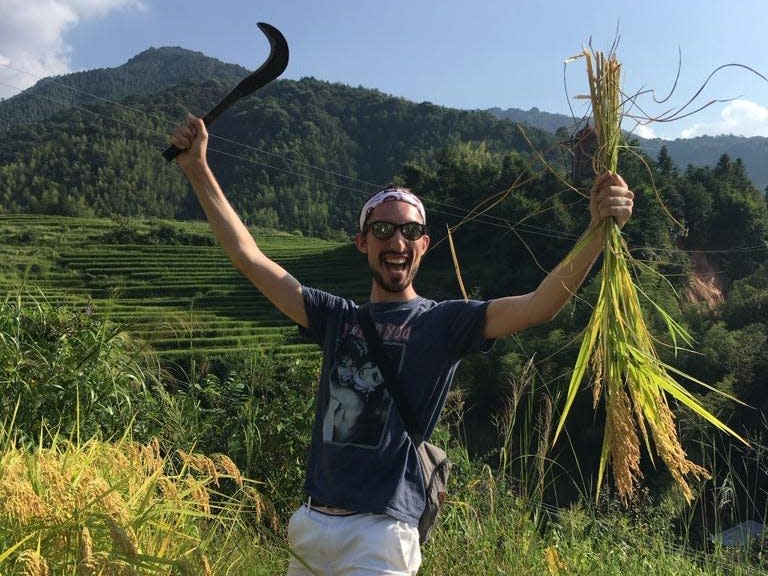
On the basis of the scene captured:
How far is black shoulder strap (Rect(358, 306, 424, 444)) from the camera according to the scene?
1584 mm

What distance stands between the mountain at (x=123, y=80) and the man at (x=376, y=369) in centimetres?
13116

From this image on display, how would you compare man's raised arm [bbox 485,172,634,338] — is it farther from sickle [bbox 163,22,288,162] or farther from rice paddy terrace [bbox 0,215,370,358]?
rice paddy terrace [bbox 0,215,370,358]

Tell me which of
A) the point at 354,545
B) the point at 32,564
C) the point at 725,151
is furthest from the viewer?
the point at 725,151

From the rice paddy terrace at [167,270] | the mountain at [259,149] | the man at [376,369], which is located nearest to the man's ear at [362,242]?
the man at [376,369]

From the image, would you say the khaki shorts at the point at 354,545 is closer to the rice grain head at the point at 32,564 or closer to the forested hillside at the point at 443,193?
the rice grain head at the point at 32,564

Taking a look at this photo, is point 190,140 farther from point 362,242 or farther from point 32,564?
point 32,564

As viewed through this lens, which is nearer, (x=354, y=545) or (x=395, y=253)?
(x=354, y=545)

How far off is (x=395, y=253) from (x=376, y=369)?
0.31 metres

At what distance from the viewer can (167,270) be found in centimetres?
3378

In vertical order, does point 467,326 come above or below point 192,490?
above

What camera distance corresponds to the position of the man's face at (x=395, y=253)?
1.73 metres

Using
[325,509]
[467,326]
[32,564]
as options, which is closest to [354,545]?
[325,509]

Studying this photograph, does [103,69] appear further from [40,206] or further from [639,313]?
[639,313]

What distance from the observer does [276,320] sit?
95.2ft
